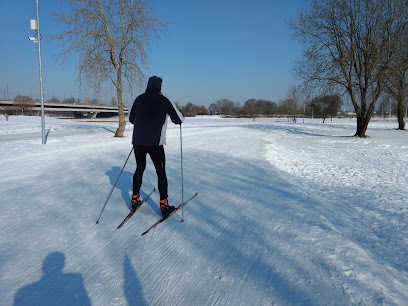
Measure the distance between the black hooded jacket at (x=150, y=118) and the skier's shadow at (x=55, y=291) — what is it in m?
1.74

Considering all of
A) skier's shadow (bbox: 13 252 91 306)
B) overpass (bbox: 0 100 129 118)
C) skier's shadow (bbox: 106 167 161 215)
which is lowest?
skier's shadow (bbox: 13 252 91 306)

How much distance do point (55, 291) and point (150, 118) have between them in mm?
2162

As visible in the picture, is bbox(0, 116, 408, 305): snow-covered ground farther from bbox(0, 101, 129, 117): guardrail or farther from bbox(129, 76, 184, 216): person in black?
bbox(0, 101, 129, 117): guardrail

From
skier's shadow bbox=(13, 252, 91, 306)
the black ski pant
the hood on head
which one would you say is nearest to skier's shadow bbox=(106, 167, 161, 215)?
the black ski pant

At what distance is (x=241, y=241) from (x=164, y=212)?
1.24 m

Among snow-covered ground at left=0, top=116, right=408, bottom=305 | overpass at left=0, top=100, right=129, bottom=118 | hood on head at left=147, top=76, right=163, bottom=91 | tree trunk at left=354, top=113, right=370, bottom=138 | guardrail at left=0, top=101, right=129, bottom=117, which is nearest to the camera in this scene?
snow-covered ground at left=0, top=116, right=408, bottom=305

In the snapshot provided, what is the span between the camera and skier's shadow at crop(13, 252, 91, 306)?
192 cm

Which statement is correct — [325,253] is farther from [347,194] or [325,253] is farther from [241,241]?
[347,194]

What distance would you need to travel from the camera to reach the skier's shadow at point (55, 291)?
1924 millimetres

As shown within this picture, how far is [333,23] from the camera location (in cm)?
1667

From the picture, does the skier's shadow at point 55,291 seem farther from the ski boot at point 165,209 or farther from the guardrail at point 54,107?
the guardrail at point 54,107

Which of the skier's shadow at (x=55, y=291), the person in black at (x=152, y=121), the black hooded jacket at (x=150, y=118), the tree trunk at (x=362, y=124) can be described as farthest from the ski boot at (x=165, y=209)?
the tree trunk at (x=362, y=124)

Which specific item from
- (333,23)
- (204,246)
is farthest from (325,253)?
(333,23)

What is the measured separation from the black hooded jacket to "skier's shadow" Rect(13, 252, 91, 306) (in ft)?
5.71
